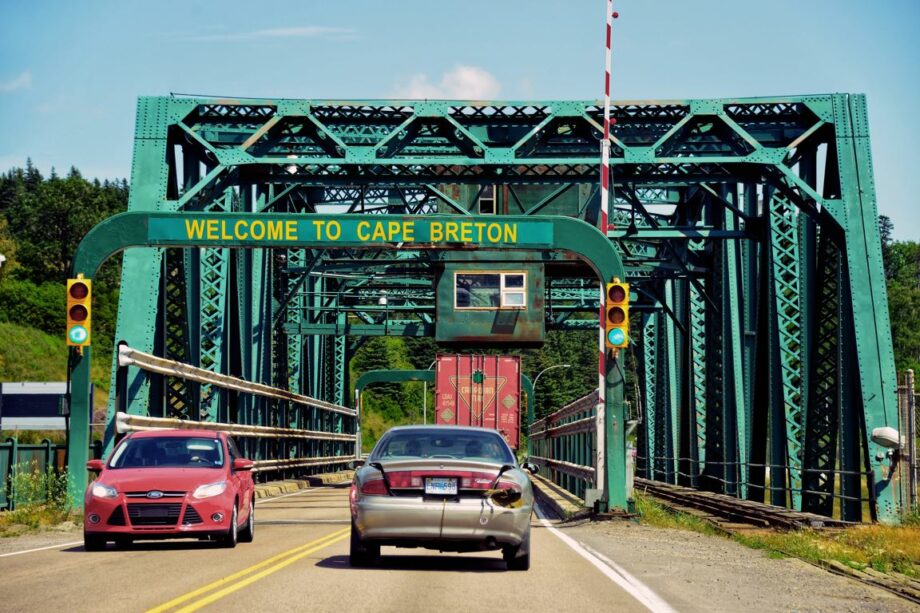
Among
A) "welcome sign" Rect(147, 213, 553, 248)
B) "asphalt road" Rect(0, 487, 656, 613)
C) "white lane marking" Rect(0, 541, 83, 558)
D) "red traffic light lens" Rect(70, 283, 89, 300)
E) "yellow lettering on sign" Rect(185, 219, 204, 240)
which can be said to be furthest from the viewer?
"welcome sign" Rect(147, 213, 553, 248)

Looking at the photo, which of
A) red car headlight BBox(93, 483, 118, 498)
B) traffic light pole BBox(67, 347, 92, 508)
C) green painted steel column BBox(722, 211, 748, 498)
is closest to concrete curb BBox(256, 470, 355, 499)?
green painted steel column BBox(722, 211, 748, 498)

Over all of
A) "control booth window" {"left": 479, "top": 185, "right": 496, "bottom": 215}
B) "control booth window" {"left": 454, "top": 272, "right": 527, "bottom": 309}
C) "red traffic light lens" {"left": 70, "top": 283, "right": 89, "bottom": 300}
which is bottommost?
"red traffic light lens" {"left": 70, "top": 283, "right": 89, "bottom": 300}

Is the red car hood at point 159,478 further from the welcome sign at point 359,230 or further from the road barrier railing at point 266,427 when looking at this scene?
the welcome sign at point 359,230

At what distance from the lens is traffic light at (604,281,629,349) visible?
24.3m

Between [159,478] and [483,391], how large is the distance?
23708 millimetres

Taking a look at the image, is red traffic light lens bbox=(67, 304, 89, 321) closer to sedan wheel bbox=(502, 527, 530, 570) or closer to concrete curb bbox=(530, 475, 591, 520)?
concrete curb bbox=(530, 475, 591, 520)

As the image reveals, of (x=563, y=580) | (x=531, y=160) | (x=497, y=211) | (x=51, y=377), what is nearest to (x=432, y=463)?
(x=563, y=580)

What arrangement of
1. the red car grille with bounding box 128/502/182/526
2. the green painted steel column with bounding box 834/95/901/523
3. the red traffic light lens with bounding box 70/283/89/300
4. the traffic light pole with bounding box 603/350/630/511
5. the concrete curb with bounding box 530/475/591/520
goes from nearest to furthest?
1. the red car grille with bounding box 128/502/182/526
2. the red traffic light lens with bounding box 70/283/89/300
3. the green painted steel column with bounding box 834/95/901/523
4. the traffic light pole with bounding box 603/350/630/511
5. the concrete curb with bounding box 530/475/591/520

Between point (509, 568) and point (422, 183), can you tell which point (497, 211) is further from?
point (509, 568)

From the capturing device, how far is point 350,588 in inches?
484

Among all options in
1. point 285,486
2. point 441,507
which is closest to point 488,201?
point 285,486

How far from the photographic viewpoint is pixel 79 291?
23.8 m

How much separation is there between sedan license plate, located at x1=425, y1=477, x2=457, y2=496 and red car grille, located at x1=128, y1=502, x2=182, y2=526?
390 centimetres

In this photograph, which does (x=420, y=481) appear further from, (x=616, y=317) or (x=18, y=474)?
(x=18, y=474)
